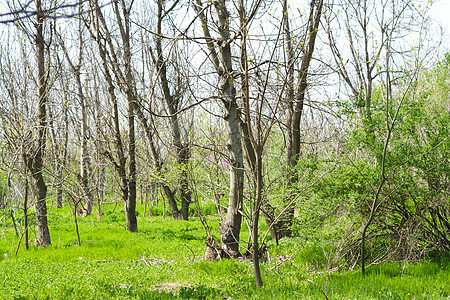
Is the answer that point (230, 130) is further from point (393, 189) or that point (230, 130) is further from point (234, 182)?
point (393, 189)

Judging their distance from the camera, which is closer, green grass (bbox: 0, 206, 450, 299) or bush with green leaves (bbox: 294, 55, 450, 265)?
green grass (bbox: 0, 206, 450, 299)

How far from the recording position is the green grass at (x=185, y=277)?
200 inches

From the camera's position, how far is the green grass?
16.6 feet

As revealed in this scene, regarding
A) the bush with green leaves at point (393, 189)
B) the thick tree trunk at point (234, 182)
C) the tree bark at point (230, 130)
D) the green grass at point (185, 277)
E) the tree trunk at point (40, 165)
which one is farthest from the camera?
the tree trunk at point (40, 165)

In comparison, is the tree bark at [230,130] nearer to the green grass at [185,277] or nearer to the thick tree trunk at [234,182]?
the thick tree trunk at [234,182]

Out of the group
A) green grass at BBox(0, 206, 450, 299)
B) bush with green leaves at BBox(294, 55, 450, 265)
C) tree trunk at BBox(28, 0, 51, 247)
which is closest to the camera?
green grass at BBox(0, 206, 450, 299)

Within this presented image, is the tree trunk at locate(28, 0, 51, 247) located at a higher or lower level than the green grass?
higher

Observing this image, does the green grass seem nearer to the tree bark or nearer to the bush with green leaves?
the bush with green leaves

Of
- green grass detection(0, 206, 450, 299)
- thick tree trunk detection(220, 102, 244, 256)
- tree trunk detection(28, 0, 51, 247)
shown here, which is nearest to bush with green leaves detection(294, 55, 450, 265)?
green grass detection(0, 206, 450, 299)

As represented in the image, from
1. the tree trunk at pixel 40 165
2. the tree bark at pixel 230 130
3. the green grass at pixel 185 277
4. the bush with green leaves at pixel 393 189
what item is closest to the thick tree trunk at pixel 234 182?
the tree bark at pixel 230 130

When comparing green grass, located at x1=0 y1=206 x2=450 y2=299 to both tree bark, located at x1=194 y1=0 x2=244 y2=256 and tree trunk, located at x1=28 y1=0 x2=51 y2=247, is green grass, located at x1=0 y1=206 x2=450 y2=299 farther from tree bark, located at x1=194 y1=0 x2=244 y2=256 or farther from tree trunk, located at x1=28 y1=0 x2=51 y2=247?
tree bark, located at x1=194 y1=0 x2=244 y2=256

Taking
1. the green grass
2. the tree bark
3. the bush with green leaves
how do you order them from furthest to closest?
the tree bark → the bush with green leaves → the green grass

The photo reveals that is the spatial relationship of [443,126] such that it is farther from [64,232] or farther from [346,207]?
[64,232]

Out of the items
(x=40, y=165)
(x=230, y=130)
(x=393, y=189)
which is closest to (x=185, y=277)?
(x=230, y=130)
